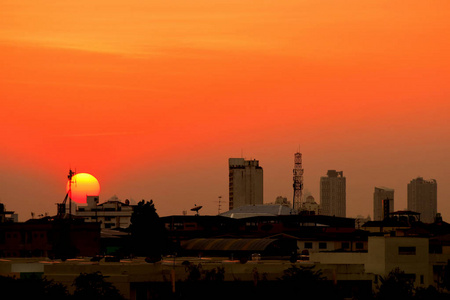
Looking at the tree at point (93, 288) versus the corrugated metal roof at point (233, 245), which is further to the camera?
the corrugated metal roof at point (233, 245)

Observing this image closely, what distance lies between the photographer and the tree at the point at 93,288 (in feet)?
290

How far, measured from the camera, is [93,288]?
8888cm

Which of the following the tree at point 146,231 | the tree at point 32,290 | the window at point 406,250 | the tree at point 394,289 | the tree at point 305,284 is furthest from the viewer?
the tree at point 146,231

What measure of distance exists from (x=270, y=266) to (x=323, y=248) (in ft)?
234

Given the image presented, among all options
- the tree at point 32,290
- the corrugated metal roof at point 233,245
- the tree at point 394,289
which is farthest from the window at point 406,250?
the tree at point 32,290

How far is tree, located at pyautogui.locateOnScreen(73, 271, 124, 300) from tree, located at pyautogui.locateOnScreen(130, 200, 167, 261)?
159 ft

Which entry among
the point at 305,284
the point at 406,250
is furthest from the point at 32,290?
the point at 406,250

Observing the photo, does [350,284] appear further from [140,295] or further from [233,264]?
[140,295]

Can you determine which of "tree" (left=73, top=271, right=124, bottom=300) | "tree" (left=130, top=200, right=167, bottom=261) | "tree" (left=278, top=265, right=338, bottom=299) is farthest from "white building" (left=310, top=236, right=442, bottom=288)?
"tree" (left=130, top=200, right=167, bottom=261)

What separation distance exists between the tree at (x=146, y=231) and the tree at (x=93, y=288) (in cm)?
4858

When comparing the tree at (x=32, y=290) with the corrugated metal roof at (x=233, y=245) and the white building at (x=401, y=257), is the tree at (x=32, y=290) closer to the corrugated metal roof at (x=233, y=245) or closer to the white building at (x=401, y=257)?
the white building at (x=401, y=257)

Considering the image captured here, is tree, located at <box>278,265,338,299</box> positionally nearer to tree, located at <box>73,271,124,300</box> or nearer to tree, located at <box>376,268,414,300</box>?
tree, located at <box>376,268,414,300</box>

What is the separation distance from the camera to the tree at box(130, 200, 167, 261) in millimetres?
145825

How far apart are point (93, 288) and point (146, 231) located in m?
61.5
